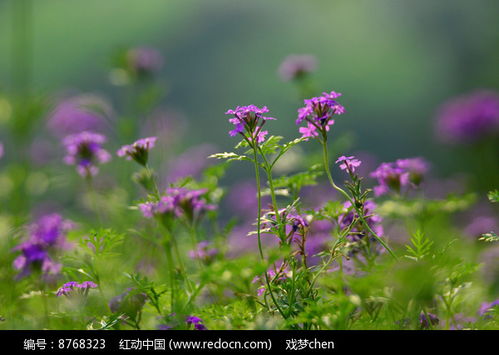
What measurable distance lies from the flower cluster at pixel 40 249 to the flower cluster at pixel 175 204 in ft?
1.17

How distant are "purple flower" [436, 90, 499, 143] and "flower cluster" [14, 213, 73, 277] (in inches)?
131

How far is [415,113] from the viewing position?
331 inches

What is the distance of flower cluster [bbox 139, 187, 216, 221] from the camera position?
1.27 m

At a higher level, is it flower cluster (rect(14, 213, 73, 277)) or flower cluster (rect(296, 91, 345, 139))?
flower cluster (rect(296, 91, 345, 139))

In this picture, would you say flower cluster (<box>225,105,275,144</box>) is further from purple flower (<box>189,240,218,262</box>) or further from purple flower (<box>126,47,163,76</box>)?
purple flower (<box>126,47,163,76</box>)

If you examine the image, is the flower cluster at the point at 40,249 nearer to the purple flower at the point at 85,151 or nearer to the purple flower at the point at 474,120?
the purple flower at the point at 85,151

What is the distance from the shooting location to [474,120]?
13.3 feet

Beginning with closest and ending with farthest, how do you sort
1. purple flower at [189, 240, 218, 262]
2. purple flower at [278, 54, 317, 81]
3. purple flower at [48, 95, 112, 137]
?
purple flower at [189, 240, 218, 262]
purple flower at [278, 54, 317, 81]
purple flower at [48, 95, 112, 137]

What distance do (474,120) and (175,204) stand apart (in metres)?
3.35

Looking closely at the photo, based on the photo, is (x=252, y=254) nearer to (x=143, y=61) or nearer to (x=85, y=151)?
(x=85, y=151)

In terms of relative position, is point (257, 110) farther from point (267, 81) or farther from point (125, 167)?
point (267, 81)

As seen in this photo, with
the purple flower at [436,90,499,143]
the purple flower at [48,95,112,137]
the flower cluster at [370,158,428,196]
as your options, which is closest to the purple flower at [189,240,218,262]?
the flower cluster at [370,158,428,196]

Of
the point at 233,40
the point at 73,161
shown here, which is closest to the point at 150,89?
the point at 73,161
